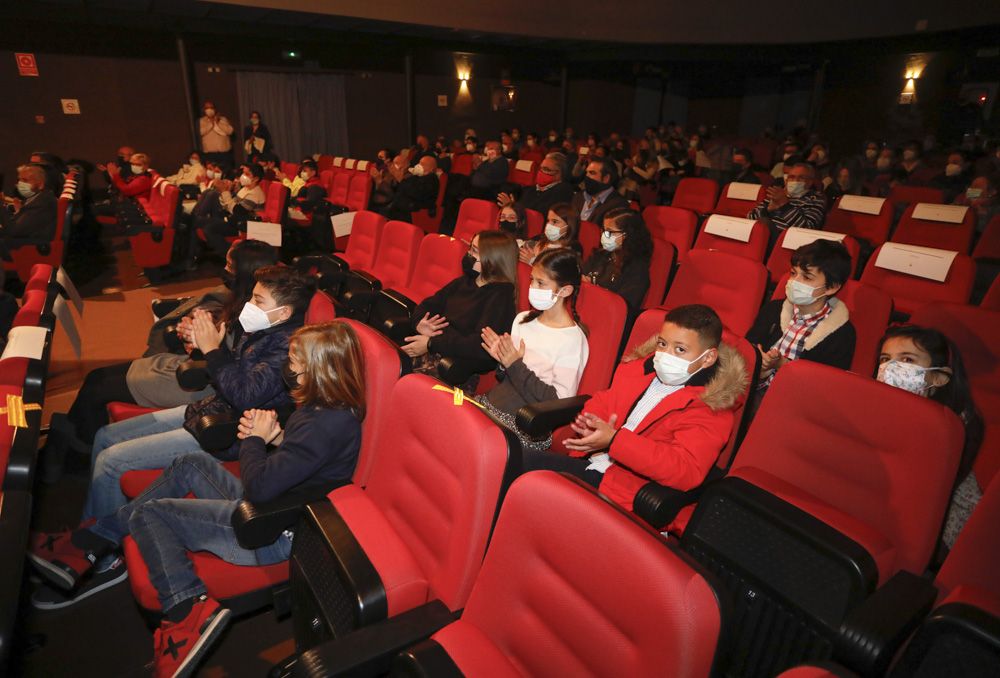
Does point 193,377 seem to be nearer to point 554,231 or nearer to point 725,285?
point 554,231

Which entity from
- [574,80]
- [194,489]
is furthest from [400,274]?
[574,80]

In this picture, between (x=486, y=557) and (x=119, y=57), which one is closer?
(x=486, y=557)

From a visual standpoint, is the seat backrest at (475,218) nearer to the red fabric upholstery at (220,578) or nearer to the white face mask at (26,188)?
the red fabric upholstery at (220,578)

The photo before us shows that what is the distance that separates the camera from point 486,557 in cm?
118

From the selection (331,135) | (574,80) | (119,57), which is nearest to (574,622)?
(119,57)

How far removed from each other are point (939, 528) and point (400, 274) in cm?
317

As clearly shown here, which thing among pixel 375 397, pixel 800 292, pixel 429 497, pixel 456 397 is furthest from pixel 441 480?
pixel 800 292

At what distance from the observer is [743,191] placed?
16.5 feet

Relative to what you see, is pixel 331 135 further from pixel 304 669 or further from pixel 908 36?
pixel 304 669

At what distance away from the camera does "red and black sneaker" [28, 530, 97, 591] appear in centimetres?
190

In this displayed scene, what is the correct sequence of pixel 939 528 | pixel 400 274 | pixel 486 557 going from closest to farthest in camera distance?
pixel 486 557 → pixel 939 528 → pixel 400 274

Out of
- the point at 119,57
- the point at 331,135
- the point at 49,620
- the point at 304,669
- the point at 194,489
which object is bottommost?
the point at 49,620

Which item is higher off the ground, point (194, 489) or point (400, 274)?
point (400, 274)

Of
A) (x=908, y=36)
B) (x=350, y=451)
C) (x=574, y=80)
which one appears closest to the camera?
(x=350, y=451)
